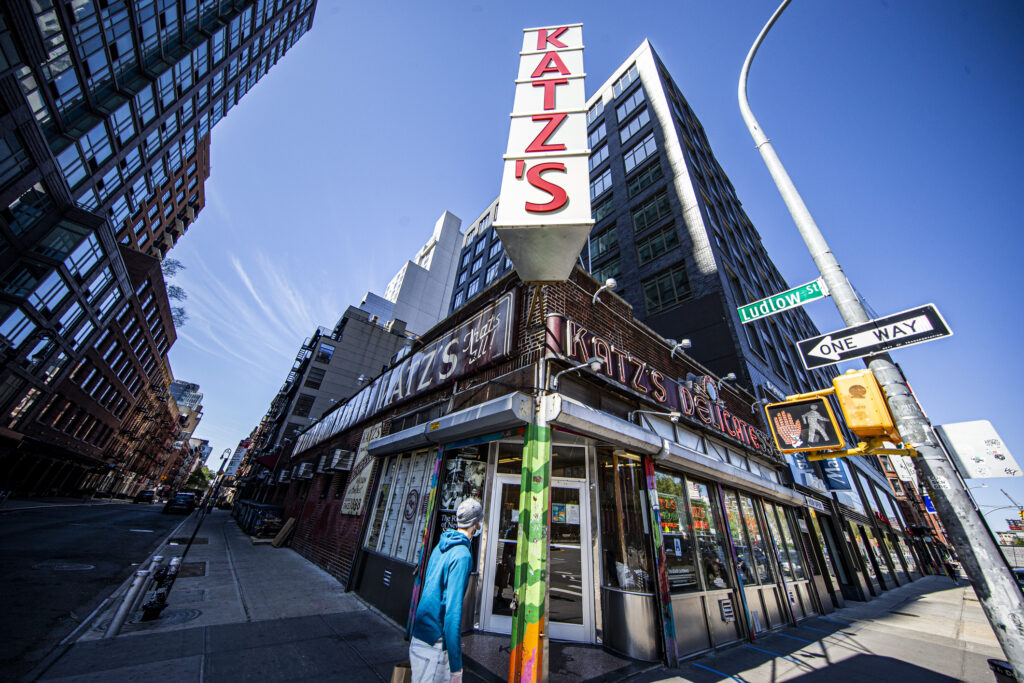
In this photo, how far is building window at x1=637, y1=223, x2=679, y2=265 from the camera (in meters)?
18.2

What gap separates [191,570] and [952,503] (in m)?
14.4

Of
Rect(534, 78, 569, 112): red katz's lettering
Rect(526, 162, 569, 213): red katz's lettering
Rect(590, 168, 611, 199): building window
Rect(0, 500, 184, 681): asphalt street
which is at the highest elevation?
Rect(590, 168, 611, 199): building window

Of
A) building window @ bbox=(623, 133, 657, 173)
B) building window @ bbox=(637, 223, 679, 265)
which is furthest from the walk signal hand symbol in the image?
building window @ bbox=(623, 133, 657, 173)

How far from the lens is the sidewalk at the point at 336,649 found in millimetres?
4324

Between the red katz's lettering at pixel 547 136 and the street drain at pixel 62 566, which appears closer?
the red katz's lettering at pixel 547 136

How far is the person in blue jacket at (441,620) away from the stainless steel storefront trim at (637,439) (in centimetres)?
253

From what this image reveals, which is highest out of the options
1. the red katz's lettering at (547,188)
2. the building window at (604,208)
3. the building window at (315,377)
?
the building window at (604,208)

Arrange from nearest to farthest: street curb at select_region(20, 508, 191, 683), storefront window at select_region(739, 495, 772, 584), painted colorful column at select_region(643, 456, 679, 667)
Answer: street curb at select_region(20, 508, 191, 683), painted colorful column at select_region(643, 456, 679, 667), storefront window at select_region(739, 495, 772, 584)

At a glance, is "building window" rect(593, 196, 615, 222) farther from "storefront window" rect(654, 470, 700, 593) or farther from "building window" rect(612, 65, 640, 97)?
"storefront window" rect(654, 470, 700, 593)

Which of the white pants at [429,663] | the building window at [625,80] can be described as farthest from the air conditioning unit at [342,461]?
the building window at [625,80]

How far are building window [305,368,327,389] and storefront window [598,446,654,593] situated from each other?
37203mm

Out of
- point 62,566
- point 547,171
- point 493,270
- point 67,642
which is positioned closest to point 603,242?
point 493,270

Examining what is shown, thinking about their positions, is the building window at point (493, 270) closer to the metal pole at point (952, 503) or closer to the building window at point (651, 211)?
the building window at point (651, 211)

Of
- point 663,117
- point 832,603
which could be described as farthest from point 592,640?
point 663,117
